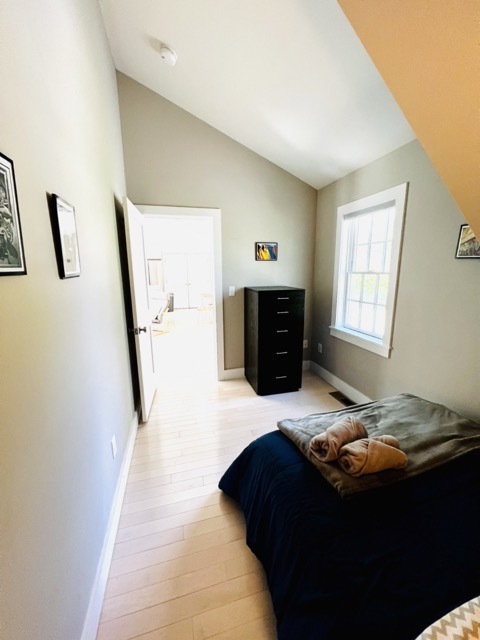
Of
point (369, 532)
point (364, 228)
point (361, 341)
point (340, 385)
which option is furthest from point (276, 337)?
point (369, 532)

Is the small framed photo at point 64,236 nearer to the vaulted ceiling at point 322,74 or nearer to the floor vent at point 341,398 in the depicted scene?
the vaulted ceiling at point 322,74

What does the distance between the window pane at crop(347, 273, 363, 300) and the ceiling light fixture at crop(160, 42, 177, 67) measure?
98.1 inches

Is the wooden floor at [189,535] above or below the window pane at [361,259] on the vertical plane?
below

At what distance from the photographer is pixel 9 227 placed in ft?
2.16

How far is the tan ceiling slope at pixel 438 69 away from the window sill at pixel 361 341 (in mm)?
1422

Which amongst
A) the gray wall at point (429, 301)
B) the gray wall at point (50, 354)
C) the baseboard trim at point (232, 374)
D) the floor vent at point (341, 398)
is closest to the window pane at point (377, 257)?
the gray wall at point (429, 301)

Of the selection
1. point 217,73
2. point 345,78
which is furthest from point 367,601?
point 217,73

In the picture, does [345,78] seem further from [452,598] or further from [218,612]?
[218,612]

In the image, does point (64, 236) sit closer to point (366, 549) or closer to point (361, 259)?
point (366, 549)

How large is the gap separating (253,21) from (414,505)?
106 inches

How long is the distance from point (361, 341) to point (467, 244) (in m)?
1.23

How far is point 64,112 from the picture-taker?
1.08 m

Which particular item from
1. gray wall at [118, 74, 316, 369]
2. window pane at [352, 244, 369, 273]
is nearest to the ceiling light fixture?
gray wall at [118, 74, 316, 369]

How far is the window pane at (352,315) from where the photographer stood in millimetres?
2813
